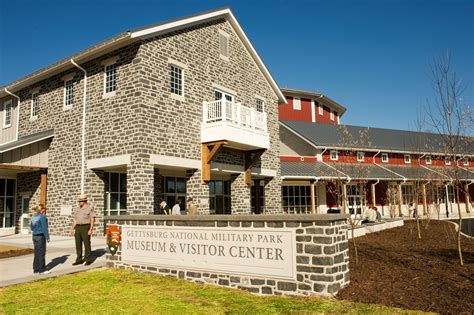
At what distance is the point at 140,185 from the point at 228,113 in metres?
4.93

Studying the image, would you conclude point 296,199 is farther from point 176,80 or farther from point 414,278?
point 414,278

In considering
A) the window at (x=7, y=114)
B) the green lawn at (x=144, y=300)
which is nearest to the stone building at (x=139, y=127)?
the window at (x=7, y=114)

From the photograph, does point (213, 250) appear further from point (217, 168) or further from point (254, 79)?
point (254, 79)

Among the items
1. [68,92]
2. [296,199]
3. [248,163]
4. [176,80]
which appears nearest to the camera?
[176,80]

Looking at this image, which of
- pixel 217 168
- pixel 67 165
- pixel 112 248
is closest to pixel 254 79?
pixel 217 168

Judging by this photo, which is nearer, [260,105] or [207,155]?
[207,155]

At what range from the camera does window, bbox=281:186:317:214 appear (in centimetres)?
2692

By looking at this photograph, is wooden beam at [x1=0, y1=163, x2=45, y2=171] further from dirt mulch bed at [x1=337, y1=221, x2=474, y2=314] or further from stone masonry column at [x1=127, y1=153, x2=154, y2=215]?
dirt mulch bed at [x1=337, y1=221, x2=474, y2=314]

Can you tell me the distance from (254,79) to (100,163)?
977cm

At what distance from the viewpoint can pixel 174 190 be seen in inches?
739

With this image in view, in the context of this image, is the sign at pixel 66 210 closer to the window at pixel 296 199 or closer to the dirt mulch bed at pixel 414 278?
the dirt mulch bed at pixel 414 278

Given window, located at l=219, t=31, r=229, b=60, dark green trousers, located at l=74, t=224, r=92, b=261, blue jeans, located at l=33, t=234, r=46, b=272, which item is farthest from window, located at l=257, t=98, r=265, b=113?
blue jeans, located at l=33, t=234, r=46, b=272

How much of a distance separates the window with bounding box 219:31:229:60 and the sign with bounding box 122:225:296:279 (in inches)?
455

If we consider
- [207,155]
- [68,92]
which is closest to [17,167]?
[68,92]
